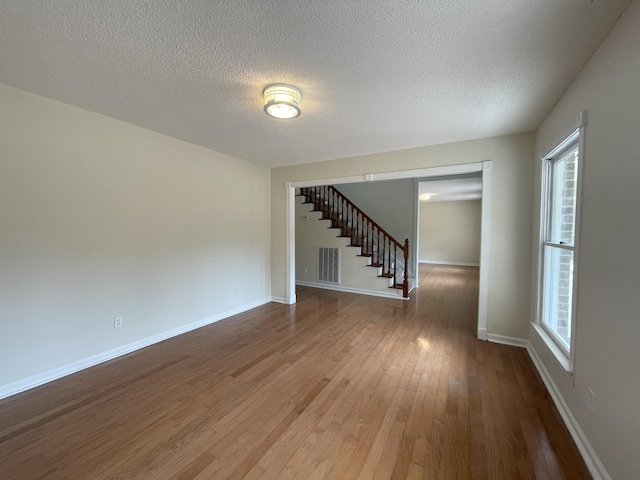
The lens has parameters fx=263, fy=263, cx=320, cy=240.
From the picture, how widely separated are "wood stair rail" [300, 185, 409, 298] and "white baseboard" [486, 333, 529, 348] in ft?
6.64

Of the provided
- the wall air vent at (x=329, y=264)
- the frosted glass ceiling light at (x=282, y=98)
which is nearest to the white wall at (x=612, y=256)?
the frosted glass ceiling light at (x=282, y=98)

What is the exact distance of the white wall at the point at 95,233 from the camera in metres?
2.16

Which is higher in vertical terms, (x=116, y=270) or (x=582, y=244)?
(x=582, y=244)

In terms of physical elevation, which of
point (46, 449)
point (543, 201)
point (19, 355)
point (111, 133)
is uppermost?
point (111, 133)

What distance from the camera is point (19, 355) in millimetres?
2182

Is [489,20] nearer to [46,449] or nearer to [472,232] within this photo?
[46,449]

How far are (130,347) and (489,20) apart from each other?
4098 millimetres

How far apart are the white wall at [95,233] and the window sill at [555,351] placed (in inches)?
153

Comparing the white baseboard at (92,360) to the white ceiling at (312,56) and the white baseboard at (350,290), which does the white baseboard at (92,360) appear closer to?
the white ceiling at (312,56)

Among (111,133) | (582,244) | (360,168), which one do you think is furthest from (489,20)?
(111,133)

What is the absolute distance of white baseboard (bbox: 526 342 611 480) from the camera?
142 centimetres

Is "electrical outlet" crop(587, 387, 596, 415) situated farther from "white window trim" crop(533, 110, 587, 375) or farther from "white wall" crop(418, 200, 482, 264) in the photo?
"white wall" crop(418, 200, 482, 264)

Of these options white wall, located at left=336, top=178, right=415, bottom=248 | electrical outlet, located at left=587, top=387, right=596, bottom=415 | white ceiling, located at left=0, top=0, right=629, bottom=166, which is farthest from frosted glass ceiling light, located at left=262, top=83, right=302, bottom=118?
white wall, located at left=336, top=178, right=415, bottom=248

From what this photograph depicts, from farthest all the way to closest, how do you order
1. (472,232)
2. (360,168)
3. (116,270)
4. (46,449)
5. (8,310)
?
(472,232) < (360,168) < (116,270) < (8,310) < (46,449)
